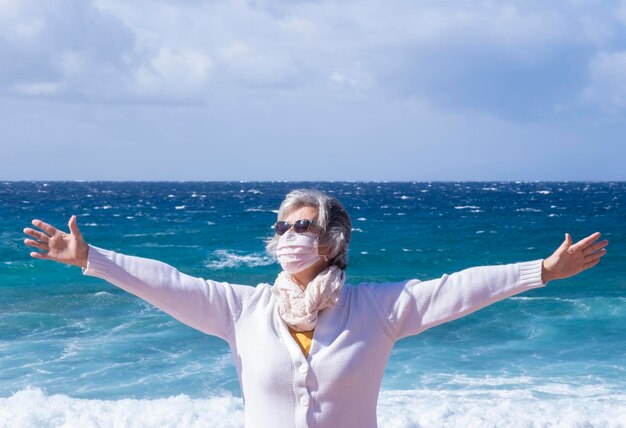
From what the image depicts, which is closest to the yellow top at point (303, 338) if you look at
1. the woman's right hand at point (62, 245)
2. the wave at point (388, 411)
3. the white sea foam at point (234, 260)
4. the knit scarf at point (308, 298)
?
the knit scarf at point (308, 298)

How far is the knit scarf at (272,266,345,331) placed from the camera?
2.47 m

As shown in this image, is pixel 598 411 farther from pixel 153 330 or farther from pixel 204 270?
pixel 204 270

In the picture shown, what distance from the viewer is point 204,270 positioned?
80.3 feet

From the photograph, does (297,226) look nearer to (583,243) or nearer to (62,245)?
(62,245)

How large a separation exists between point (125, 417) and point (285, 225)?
25.6 feet

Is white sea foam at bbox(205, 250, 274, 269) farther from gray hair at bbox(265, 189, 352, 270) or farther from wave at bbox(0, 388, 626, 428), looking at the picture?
gray hair at bbox(265, 189, 352, 270)

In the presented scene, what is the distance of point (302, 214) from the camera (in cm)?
259

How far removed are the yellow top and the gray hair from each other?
251 millimetres

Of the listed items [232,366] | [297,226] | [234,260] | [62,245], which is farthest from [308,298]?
[234,260]

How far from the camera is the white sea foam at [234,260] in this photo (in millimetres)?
24953

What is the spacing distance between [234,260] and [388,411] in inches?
663

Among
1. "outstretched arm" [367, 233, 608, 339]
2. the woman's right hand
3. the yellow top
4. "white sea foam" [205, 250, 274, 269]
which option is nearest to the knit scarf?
the yellow top

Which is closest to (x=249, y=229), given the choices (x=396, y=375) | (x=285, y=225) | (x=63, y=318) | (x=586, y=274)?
(x=586, y=274)

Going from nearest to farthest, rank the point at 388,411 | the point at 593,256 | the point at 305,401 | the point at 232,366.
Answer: the point at 305,401 → the point at 593,256 → the point at 388,411 → the point at 232,366
